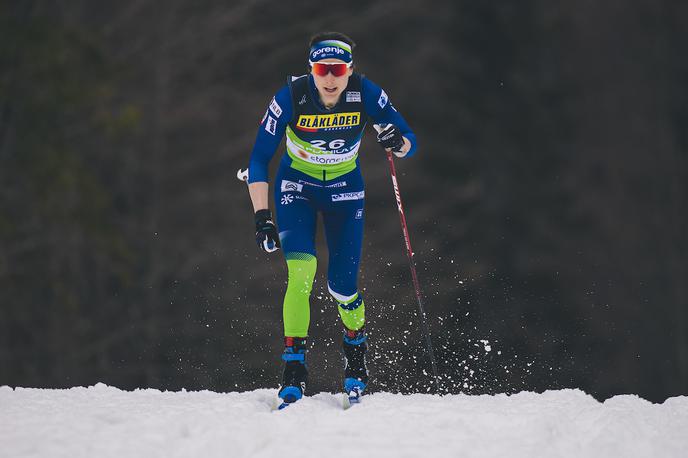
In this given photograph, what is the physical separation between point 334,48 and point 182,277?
13.4 metres

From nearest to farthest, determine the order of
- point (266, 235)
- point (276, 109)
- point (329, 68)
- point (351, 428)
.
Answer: point (351, 428), point (266, 235), point (329, 68), point (276, 109)

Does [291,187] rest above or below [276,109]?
below

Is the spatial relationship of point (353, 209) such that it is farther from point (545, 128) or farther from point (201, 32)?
point (545, 128)

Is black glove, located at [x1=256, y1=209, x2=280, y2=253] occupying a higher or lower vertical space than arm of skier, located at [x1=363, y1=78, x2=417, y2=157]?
lower

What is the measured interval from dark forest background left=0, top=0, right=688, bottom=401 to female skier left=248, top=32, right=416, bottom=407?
28.6 ft

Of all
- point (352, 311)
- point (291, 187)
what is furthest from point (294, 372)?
point (291, 187)

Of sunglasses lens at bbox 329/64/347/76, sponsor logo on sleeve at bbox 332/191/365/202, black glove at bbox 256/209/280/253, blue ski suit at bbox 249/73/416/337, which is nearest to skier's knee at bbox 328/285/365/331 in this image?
blue ski suit at bbox 249/73/416/337

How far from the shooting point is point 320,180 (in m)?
6.47

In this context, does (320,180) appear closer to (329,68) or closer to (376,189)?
(329,68)

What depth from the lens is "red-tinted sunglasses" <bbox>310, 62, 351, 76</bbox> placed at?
615cm

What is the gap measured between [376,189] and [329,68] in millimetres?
14657

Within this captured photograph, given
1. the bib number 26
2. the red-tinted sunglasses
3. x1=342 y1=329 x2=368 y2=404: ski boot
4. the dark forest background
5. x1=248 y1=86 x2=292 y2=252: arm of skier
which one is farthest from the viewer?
the dark forest background

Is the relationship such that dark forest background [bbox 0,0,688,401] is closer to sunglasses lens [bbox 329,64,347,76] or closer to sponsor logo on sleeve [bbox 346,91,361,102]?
sponsor logo on sleeve [bbox 346,91,361,102]

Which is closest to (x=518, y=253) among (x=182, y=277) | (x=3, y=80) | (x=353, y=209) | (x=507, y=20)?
(x=507, y=20)
